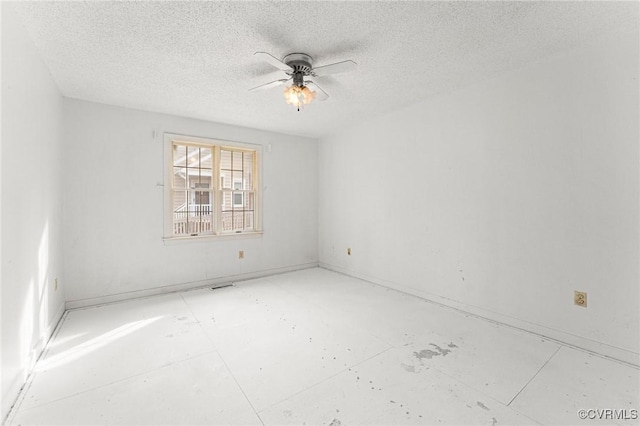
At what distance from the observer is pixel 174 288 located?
4.02 metres

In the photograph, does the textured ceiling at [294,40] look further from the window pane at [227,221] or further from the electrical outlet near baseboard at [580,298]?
the electrical outlet near baseboard at [580,298]

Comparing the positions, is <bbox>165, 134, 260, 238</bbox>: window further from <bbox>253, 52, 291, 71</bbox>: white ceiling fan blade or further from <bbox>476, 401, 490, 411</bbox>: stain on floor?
<bbox>476, 401, 490, 411</bbox>: stain on floor

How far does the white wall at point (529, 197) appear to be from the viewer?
87.0 inches

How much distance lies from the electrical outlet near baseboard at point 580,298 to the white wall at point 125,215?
3.98 metres

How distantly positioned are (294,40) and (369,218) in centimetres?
282

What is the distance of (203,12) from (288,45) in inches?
25.5

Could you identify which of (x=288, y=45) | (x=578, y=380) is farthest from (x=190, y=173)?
(x=578, y=380)

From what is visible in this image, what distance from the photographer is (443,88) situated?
3178mm

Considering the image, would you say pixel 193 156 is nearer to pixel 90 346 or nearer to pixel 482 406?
pixel 90 346

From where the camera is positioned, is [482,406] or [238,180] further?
[238,180]

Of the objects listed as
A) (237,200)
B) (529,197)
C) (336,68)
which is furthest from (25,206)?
(529,197)

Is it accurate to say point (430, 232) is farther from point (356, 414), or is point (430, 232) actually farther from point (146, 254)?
point (146, 254)

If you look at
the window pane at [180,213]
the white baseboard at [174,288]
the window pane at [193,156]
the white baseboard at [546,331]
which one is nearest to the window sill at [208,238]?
the window pane at [180,213]

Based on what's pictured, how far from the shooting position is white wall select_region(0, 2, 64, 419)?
5.64 ft
